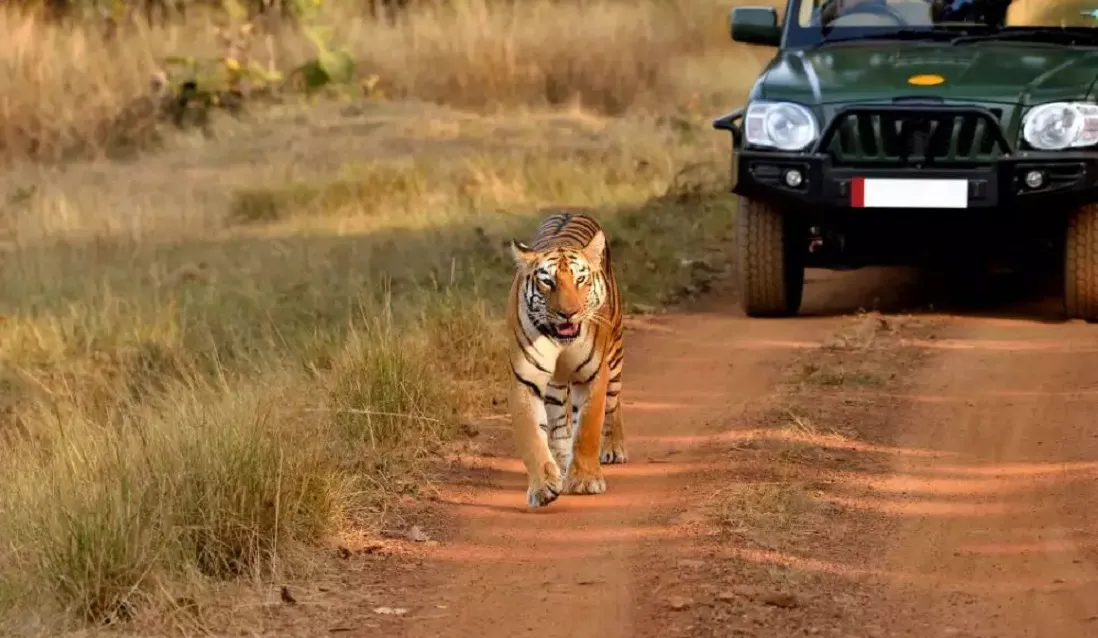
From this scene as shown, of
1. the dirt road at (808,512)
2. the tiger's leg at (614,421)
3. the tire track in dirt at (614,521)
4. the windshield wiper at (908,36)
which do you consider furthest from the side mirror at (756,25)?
the tiger's leg at (614,421)

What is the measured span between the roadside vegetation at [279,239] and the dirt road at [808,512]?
0.50 meters

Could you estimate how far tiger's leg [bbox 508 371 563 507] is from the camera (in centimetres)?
606

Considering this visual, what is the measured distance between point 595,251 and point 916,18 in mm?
3894

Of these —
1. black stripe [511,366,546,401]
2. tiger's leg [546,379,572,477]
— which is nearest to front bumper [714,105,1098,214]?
tiger's leg [546,379,572,477]

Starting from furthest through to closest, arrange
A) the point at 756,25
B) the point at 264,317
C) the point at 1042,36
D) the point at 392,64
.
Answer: the point at 392,64, the point at 264,317, the point at 756,25, the point at 1042,36

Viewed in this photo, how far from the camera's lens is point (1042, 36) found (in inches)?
370

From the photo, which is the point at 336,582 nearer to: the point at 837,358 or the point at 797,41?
the point at 837,358

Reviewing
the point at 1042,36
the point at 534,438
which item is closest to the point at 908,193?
the point at 1042,36

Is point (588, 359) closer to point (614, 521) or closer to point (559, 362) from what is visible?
point (559, 362)

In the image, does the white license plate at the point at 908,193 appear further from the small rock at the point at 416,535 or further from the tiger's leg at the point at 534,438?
the small rock at the point at 416,535

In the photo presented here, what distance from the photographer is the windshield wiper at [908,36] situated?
9.43m

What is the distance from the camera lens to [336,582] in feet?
17.8

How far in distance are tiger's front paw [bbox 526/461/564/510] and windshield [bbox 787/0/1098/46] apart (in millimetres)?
4130

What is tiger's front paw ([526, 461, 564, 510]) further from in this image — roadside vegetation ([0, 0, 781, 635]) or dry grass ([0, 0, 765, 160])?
dry grass ([0, 0, 765, 160])
